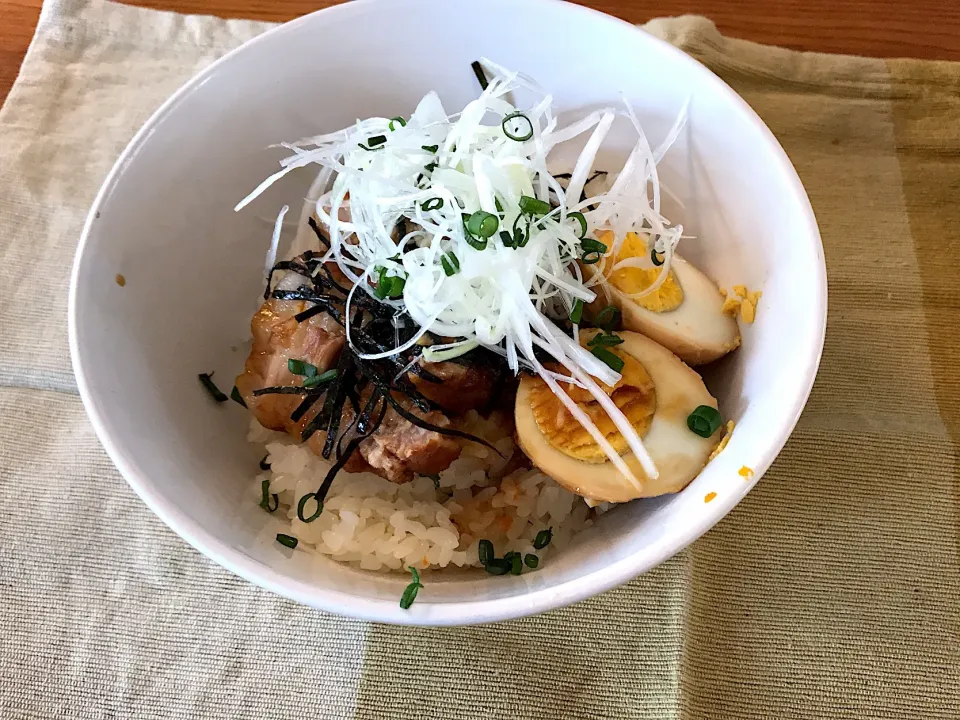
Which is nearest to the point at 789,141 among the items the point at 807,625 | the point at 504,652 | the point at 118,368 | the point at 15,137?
the point at 807,625

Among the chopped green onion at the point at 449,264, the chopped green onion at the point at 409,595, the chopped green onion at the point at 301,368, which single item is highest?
the chopped green onion at the point at 449,264

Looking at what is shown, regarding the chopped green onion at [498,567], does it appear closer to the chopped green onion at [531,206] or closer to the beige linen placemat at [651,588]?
the beige linen placemat at [651,588]

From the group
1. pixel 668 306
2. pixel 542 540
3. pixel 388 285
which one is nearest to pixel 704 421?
pixel 668 306

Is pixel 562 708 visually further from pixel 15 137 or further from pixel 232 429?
pixel 15 137

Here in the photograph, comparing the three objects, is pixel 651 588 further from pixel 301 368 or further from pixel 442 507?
pixel 301 368

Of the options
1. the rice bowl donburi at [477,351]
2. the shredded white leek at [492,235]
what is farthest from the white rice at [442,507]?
the shredded white leek at [492,235]

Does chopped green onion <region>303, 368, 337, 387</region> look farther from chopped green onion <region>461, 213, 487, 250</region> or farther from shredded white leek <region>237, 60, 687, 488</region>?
chopped green onion <region>461, 213, 487, 250</region>
